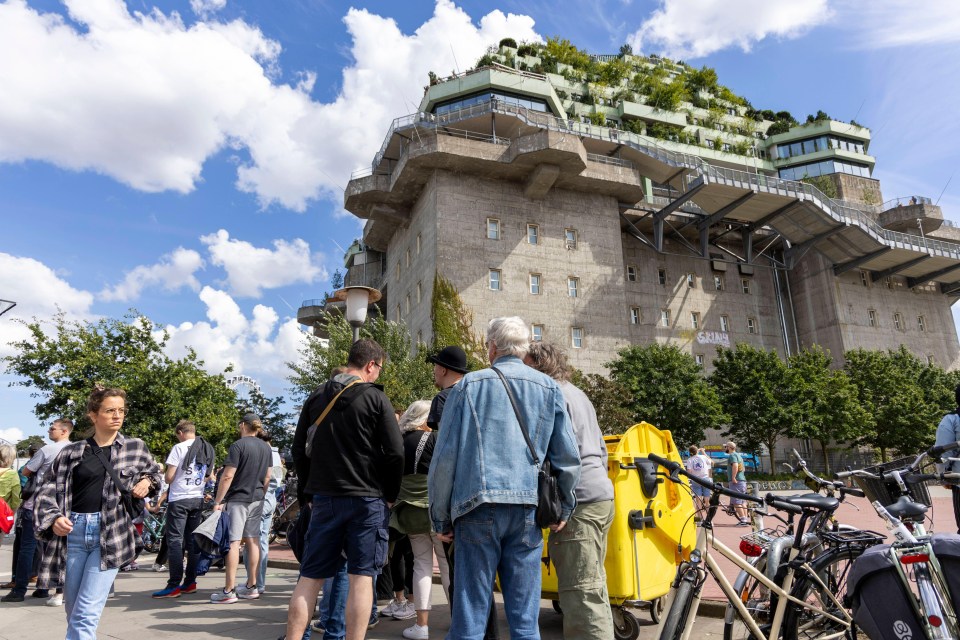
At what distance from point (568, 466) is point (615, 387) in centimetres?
2778

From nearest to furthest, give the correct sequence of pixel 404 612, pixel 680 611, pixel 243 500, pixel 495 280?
pixel 680 611
pixel 404 612
pixel 243 500
pixel 495 280

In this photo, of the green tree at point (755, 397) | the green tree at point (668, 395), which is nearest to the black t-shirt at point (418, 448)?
the green tree at point (668, 395)

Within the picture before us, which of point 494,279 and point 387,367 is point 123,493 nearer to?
point 387,367

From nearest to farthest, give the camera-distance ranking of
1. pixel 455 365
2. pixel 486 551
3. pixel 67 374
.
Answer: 1. pixel 486 551
2. pixel 455 365
3. pixel 67 374

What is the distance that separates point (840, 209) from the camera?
41.1 m

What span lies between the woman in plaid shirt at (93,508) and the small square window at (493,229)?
101 ft

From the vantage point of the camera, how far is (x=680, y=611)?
346 cm

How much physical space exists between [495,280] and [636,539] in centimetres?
2944

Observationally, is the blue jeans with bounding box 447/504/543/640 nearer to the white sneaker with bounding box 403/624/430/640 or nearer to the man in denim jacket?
the man in denim jacket

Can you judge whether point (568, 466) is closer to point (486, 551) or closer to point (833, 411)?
point (486, 551)

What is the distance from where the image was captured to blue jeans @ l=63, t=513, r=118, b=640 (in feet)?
12.6

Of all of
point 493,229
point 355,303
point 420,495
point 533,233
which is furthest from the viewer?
point 533,233

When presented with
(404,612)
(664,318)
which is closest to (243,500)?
(404,612)

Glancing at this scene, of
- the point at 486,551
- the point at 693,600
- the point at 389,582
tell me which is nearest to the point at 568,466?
the point at 486,551
